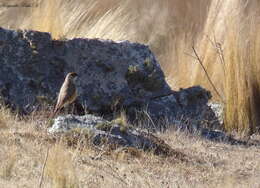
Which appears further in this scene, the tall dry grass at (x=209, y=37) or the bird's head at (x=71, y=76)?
the tall dry grass at (x=209, y=37)

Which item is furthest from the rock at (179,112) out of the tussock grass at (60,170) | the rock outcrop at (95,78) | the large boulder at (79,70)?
the tussock grass at (60,170)

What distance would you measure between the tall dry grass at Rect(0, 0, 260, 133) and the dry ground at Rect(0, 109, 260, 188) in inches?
77.3

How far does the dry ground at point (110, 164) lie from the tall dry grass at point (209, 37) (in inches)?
77.3

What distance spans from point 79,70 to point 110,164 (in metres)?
2.57

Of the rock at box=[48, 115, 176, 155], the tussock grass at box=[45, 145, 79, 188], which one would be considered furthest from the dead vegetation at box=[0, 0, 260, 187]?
the rock at box=[48, 115, 176, 155]

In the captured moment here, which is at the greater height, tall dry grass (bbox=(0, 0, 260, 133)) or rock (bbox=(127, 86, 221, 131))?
tall dry grass (bbox=(0, 0, 260, 133))

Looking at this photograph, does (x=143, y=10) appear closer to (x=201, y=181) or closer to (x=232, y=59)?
(x=232, y=59)

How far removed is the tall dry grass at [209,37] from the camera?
35.9ft

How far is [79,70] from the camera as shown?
9859 millimetres

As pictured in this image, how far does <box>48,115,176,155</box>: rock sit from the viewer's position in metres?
7.94

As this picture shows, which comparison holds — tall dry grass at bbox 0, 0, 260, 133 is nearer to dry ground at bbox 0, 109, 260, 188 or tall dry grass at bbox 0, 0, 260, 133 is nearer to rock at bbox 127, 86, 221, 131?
→ rock at bbox 127, 86, 221, 131

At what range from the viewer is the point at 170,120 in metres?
9.95

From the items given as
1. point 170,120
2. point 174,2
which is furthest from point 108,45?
point 174,2

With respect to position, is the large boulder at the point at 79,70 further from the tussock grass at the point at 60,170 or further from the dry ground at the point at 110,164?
the tussock grass at the point at 60,170
